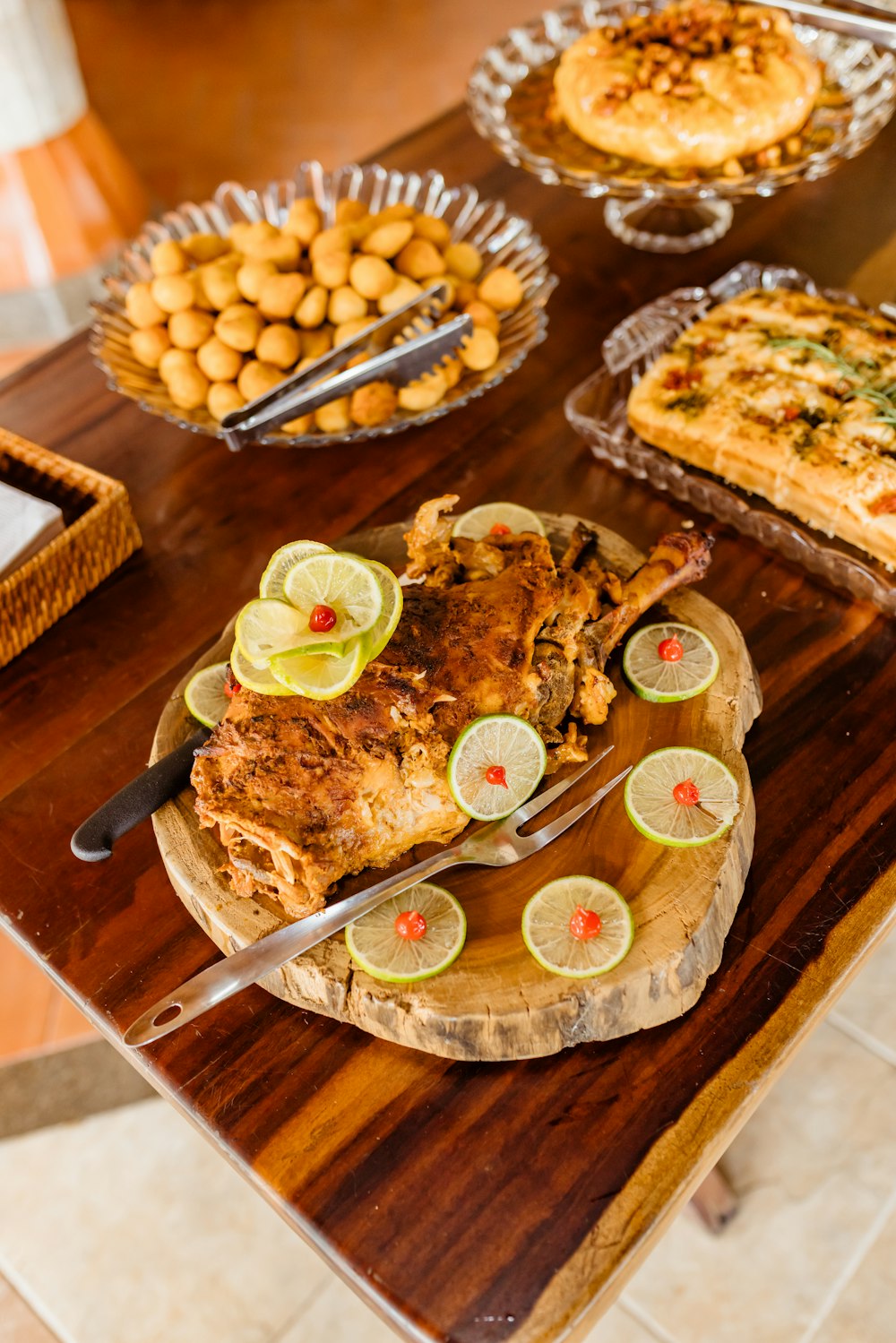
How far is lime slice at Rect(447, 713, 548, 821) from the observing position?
170 cm

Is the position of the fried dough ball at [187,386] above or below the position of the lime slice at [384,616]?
above

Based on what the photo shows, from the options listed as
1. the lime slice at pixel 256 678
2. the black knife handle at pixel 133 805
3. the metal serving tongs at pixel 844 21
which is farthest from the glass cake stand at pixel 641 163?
the black knife handle at pixel 133 805

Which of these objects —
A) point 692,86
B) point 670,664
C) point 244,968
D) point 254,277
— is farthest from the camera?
point 692,86

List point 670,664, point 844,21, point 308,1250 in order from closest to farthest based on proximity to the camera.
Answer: point 670,664
point 844,21
point 308,1250

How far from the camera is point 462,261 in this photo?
2643mm

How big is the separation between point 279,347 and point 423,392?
1.10 feet

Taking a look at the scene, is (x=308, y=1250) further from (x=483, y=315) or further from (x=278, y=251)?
(x=278, y=251)

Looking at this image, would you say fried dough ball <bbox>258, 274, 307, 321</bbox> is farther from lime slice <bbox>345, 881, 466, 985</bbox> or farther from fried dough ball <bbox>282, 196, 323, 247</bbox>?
lime slice <bbox>345, 881, 466, 985</bbox>

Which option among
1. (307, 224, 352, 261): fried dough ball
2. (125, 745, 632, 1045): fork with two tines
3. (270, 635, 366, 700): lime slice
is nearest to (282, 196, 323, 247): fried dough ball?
(307, 224, 352, 261): fried dough ball

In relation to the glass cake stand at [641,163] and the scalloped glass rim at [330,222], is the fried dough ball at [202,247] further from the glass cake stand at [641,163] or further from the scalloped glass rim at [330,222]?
the glass cake stand at [641,163]

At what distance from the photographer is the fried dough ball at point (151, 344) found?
8.16ft

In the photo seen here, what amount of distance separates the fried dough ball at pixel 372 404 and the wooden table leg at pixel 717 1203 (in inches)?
74.2

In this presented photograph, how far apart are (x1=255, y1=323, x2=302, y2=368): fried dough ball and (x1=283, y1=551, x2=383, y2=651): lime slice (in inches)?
33.0

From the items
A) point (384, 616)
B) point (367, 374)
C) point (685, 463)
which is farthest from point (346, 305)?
point (384, 616)
